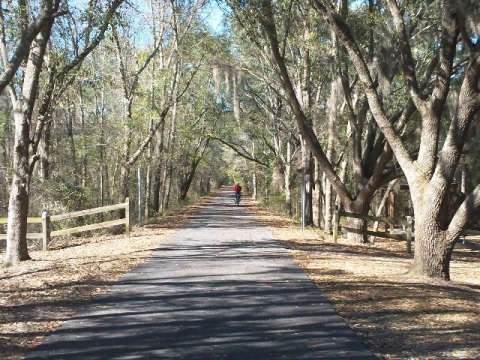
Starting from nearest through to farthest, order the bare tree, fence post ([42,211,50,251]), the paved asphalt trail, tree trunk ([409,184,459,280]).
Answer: the paved asphalt trail < the bare tree < tree trunk ([409,184,459,280]) < fence post ([42,211,50,251])

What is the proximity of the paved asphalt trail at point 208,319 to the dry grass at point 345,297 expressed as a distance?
0.27 metres

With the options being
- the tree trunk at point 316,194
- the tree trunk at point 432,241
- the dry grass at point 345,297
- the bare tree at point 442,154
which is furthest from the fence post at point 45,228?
the tree trunk at point 316,194

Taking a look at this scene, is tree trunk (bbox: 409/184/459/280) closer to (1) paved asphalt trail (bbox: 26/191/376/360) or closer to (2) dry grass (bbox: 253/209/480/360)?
(2) dry grass (bbox: 253/209/480/360)

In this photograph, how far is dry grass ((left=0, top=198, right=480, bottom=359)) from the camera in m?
5.54

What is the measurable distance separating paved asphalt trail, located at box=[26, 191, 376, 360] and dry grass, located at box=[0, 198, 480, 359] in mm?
269

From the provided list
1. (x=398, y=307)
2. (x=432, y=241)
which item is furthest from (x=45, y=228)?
(x=398, y=307)

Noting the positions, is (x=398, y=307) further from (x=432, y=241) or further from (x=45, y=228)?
(x=45, y=228)

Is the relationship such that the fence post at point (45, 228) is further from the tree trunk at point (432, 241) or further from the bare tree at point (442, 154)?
the tree trunk at point (432, 241)

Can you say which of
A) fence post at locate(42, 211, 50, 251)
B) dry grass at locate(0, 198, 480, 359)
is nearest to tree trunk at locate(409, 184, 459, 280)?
dry grass at locate(0, 198, 480, 359)

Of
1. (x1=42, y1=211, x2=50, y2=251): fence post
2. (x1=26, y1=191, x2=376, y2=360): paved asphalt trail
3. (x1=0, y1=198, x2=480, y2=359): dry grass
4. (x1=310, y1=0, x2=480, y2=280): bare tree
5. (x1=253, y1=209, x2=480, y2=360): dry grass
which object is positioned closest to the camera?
(x1=26, y1=191, x2=376, y2=360): paved asphalt trail

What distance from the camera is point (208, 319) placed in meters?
6.30

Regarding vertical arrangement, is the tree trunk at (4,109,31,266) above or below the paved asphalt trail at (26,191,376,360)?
above

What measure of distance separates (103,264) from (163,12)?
15756mm

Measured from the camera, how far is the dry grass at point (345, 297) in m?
5.54
